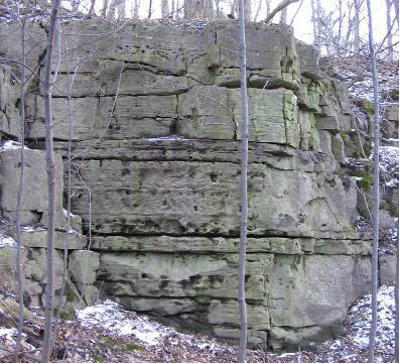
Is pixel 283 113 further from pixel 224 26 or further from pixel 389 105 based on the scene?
pixel 389 105

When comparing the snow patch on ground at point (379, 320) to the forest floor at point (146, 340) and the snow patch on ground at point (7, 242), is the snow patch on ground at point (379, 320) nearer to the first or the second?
the forest floor at point (146, 340)

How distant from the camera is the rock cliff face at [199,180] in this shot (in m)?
8.91

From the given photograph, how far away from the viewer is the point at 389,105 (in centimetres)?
1292

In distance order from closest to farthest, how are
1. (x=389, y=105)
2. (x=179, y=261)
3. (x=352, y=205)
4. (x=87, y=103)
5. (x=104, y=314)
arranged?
1. (x=104, y=314)
2. (x=179, y=261)
3. (x=87, y=103)
4. (x=352, y=205)
5. (x=389, y=105)

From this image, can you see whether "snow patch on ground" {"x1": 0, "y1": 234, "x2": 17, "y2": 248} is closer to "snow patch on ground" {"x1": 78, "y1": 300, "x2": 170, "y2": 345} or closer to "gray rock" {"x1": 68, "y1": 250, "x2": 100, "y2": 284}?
"gray rock" {"x1": 68, "y1": 250, "x2": 100, "y2": 284}

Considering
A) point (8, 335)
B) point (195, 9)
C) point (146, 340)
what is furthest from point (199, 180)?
point (195, 9)

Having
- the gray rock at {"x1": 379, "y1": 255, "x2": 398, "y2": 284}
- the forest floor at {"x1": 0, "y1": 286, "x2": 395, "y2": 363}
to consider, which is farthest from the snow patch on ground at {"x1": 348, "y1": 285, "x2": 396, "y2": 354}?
the gray rock at {"x1": 379, "y1": 255, "x2": 398, "y2": 284}

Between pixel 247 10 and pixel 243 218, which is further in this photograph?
pixel 247 10

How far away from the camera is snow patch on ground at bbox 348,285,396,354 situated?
9.31m

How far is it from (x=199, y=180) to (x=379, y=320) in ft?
12.7

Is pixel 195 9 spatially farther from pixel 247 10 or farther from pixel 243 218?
pixel 243 218

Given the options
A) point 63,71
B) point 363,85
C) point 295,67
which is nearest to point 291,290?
point 295,67

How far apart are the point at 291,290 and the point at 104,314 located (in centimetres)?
288

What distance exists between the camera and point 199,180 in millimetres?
9125
